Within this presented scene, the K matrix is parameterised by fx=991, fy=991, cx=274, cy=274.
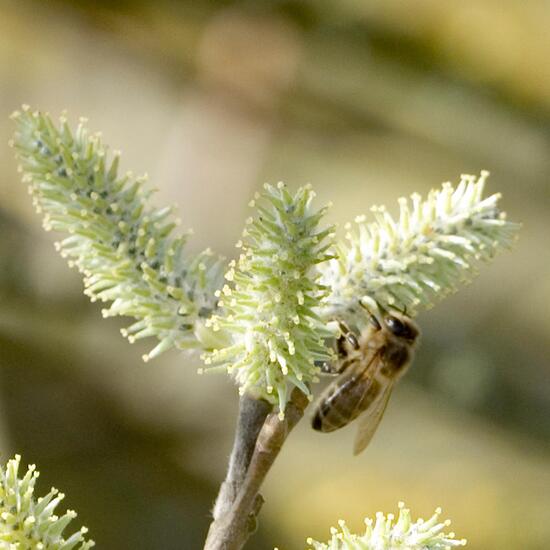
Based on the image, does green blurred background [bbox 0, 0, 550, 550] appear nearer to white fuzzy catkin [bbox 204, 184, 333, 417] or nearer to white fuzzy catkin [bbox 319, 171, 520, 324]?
white fuzzy catkin [bbox 319, 171, 520, 324]

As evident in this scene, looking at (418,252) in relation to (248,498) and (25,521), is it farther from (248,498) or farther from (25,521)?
(25,521)

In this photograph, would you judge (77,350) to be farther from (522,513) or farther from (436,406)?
(522,513)

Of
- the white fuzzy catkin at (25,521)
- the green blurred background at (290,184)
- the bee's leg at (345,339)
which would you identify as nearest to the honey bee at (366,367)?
the bee's leg at (345,339)

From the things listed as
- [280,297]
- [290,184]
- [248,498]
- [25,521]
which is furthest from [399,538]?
[290,184]

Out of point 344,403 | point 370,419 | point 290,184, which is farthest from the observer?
point 290,184

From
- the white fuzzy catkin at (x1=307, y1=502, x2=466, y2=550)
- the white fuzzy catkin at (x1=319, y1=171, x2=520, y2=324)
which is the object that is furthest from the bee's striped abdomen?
the white fuzzy catkin at (x1=307, y1=502, x2=466, y2=550)

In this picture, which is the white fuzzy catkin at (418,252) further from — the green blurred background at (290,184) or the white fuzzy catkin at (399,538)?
the green blurred background at (290,184)
